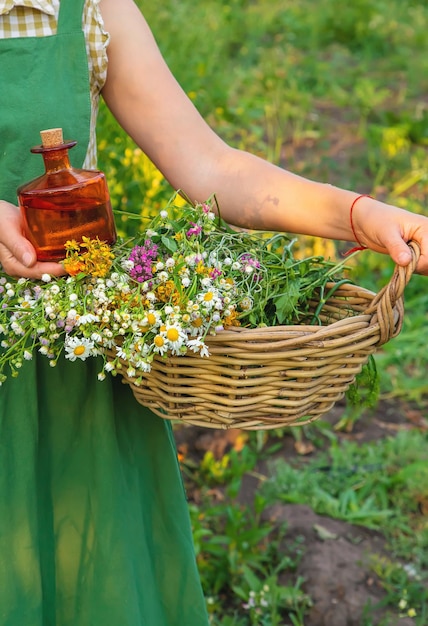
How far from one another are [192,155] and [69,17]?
291 mm

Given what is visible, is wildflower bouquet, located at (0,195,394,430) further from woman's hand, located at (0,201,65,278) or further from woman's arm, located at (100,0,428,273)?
woman's arm, located at (100,0,428,273)

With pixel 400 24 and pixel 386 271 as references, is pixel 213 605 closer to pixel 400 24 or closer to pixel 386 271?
pixel 386 271

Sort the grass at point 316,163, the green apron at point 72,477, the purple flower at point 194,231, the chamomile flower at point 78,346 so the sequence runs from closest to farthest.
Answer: the chamomile flower at point 78,346 < the purple flower at point 194,231 < the green apron at point 72,477 < the grass at point 316,163

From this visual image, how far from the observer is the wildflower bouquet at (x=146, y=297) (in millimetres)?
1146

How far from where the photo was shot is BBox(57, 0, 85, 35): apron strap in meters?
1.42

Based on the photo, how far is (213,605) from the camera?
7.52ft

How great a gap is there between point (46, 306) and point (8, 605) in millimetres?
531

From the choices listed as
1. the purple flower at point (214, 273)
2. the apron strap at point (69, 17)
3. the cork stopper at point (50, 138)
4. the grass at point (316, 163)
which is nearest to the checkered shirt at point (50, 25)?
the apron strap at point (69, 17)

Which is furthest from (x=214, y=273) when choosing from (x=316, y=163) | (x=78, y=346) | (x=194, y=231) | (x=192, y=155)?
(x=316, y=163)

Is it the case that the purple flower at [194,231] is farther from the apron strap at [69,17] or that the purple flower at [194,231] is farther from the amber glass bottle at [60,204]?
the apron strap at [69,17]

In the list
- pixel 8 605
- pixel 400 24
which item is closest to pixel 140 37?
pixel 8 605

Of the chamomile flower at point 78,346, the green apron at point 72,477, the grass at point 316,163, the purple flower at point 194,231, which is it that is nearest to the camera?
the chamomile flower at point 78,346

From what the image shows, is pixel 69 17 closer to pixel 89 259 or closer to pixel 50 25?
pixel 50 25

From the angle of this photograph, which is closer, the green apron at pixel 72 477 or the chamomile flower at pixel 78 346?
the chamomile flower at pixel 78 346
